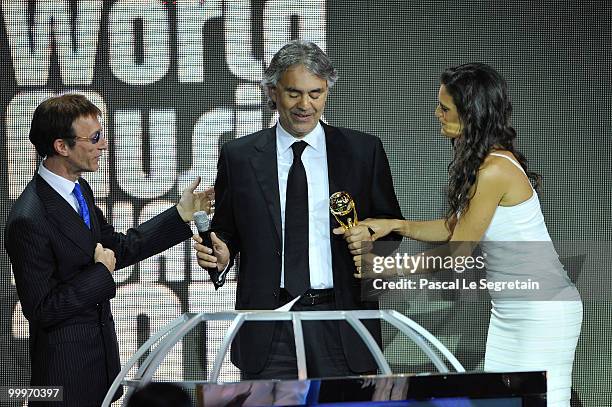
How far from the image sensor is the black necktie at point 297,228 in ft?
Answer: 10.5

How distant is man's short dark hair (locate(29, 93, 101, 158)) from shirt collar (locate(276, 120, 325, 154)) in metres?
0.73

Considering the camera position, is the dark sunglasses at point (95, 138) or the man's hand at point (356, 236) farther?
the dark sunglasses at point (95, 138)

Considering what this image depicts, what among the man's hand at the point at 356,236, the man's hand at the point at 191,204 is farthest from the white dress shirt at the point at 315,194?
the man's hand at the point at 191,204

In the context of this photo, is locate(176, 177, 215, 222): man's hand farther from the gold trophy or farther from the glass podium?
the glass podium

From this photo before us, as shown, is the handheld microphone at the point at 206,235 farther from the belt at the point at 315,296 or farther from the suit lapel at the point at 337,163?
the suit lapel at the point at 337,163

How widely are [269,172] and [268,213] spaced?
15 cm

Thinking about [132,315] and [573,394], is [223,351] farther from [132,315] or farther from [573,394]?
[573,394]

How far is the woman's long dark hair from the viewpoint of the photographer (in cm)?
313

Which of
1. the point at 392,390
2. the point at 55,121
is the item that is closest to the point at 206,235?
the point at 55,121

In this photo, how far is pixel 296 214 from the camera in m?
3.28

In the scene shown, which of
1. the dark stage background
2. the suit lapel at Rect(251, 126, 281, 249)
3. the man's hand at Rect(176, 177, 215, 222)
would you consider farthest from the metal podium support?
the dark stage background

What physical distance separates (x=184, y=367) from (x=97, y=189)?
100 centimetres

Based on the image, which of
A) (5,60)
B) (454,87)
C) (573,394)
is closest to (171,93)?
(5,60)

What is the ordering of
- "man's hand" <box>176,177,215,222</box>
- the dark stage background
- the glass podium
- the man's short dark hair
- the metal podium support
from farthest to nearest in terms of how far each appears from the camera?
the dark stage background → "man's hand" <box>176,177,215,222</box> → the man's short dark hair → the metal podium support → the glass podium
